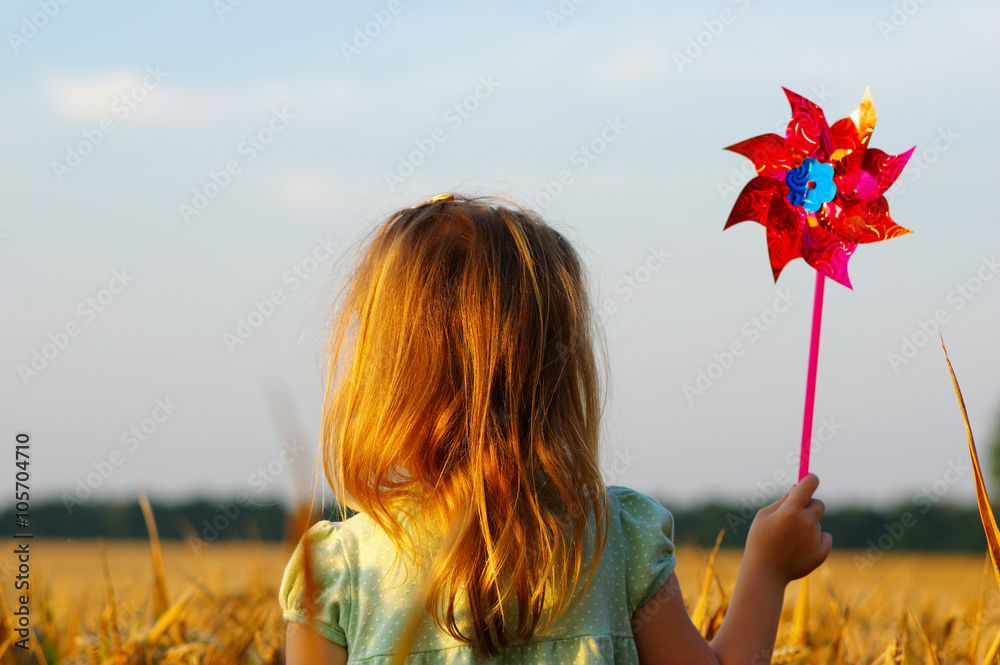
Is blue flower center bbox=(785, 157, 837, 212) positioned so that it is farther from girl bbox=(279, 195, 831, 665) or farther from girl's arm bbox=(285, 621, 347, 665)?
girl's arm bbox=(285, 621, 347, 665)

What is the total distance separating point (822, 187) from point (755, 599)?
0.76 metres

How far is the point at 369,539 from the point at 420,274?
0.43m

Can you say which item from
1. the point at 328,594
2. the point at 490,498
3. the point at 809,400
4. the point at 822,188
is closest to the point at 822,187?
the point at 822,188

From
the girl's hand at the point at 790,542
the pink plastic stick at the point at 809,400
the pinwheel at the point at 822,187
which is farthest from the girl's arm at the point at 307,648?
the pinwheel at the point at 822,187

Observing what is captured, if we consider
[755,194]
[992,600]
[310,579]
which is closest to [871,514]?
[992,600]

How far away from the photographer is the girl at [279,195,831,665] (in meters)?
1.30

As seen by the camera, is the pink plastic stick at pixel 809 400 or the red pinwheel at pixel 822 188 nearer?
the pink plastic stick at pixel 809 400

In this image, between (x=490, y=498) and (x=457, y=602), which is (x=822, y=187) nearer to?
(x=490, y=498)

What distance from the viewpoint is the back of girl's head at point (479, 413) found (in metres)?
1.29

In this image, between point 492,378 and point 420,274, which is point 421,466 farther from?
point 420,274

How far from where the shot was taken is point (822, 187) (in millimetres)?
1658

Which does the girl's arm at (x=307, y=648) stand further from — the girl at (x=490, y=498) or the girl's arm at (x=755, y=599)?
the girl's arm at (x=755, y=599)

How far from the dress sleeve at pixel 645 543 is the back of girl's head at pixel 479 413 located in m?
0.07

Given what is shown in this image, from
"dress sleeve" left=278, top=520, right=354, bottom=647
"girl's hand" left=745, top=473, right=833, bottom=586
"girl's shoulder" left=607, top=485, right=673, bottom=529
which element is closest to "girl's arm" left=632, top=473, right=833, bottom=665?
"girl's hand" left=745, top=473, right=833, bottom=586
